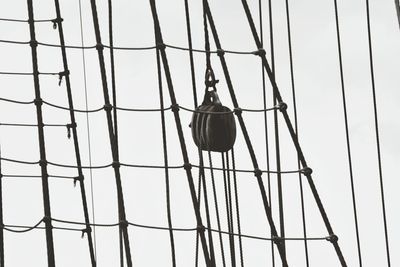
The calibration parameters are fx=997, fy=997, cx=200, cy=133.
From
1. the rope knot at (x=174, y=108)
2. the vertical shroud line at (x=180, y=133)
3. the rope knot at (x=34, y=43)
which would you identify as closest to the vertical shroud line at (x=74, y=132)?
the rope knot at (x=34, y=43)

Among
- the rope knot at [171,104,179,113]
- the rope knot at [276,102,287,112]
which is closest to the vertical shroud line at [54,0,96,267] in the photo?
the rope knot at [171,104,179,113]

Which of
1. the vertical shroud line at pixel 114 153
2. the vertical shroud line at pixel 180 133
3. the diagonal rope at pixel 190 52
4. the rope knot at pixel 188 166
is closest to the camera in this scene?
the vertical shroud line at pixel 114 153

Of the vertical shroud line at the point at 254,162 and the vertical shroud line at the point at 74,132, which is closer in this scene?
the vertical shroud line at the point at 254,162

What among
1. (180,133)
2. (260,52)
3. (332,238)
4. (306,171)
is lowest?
(332,238)

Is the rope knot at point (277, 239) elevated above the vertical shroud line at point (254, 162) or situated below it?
below

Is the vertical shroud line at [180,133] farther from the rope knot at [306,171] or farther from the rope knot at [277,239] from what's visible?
the rope knot at [306,171]

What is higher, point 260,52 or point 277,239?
point 260,52

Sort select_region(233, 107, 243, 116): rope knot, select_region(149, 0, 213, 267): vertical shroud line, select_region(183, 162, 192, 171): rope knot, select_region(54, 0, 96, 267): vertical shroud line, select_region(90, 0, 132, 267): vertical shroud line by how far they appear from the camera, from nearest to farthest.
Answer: select_region(90, 0, 132, 267): vertical shroud line, select_region(149, 0, 213, 267): vertical shroud line, select_region(183, 162, 192, 171): rope knot, select_region(233, 107, 243, 116): rope knot, select_region(54, 0, 96, 267): vertical shroud line

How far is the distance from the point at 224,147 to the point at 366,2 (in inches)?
51.0

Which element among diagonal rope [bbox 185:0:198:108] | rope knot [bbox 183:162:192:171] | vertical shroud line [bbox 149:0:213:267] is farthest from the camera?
diagonal rope [bbox 185:0:198:108]

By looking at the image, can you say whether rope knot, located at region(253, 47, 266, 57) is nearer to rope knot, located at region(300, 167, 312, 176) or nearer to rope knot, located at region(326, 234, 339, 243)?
rope knot, located at region(300, 167, 312, 176)

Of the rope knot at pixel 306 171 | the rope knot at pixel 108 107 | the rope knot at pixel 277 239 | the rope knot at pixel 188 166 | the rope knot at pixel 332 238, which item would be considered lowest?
the rope knot at pixel 332 238

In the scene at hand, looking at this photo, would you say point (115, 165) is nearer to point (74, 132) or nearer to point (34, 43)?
point (34, 43)

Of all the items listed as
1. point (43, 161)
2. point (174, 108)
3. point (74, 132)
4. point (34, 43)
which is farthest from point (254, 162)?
point (74, 132)
